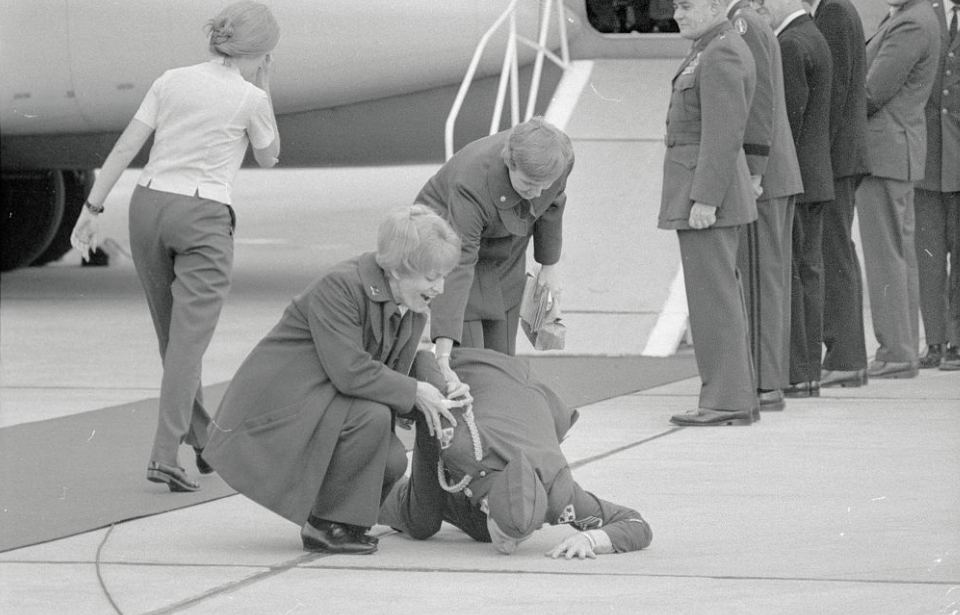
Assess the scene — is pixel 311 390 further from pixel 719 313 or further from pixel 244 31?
pixel 719 313

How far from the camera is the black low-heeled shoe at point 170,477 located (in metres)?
4.86

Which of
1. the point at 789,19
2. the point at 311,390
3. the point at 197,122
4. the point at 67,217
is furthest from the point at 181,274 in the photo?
the point at 67,217

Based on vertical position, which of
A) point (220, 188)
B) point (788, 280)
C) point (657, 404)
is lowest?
point (657, 404)

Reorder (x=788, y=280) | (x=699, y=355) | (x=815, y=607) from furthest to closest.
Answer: (x=788, y=280)
(x=699, y=355)
(x=815, y=607)

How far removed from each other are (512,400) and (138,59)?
6.95 m

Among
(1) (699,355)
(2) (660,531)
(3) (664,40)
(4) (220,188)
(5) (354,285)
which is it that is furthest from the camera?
(3) (664,40)

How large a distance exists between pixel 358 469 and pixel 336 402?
0.55 ft

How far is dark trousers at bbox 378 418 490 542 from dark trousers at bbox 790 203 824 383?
2.91 meters

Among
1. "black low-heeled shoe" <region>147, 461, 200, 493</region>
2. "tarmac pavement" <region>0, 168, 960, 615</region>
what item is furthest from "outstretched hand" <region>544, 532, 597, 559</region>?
"black low-heeled shoe" <region>147, 461, 200, 493</region>

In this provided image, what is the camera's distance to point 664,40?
10.0 metres

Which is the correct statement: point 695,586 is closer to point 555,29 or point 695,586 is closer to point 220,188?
point 220,188

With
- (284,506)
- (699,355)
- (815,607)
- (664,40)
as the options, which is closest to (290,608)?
(284,506)

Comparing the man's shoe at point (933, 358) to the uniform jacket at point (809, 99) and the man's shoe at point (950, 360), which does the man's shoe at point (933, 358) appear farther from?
the uniform jacket at point (809, 99)

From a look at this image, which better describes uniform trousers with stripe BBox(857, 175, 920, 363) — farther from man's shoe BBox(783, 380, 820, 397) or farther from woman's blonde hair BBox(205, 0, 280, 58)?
woman's blonde hair BBox(205, 0, 280, 58)
